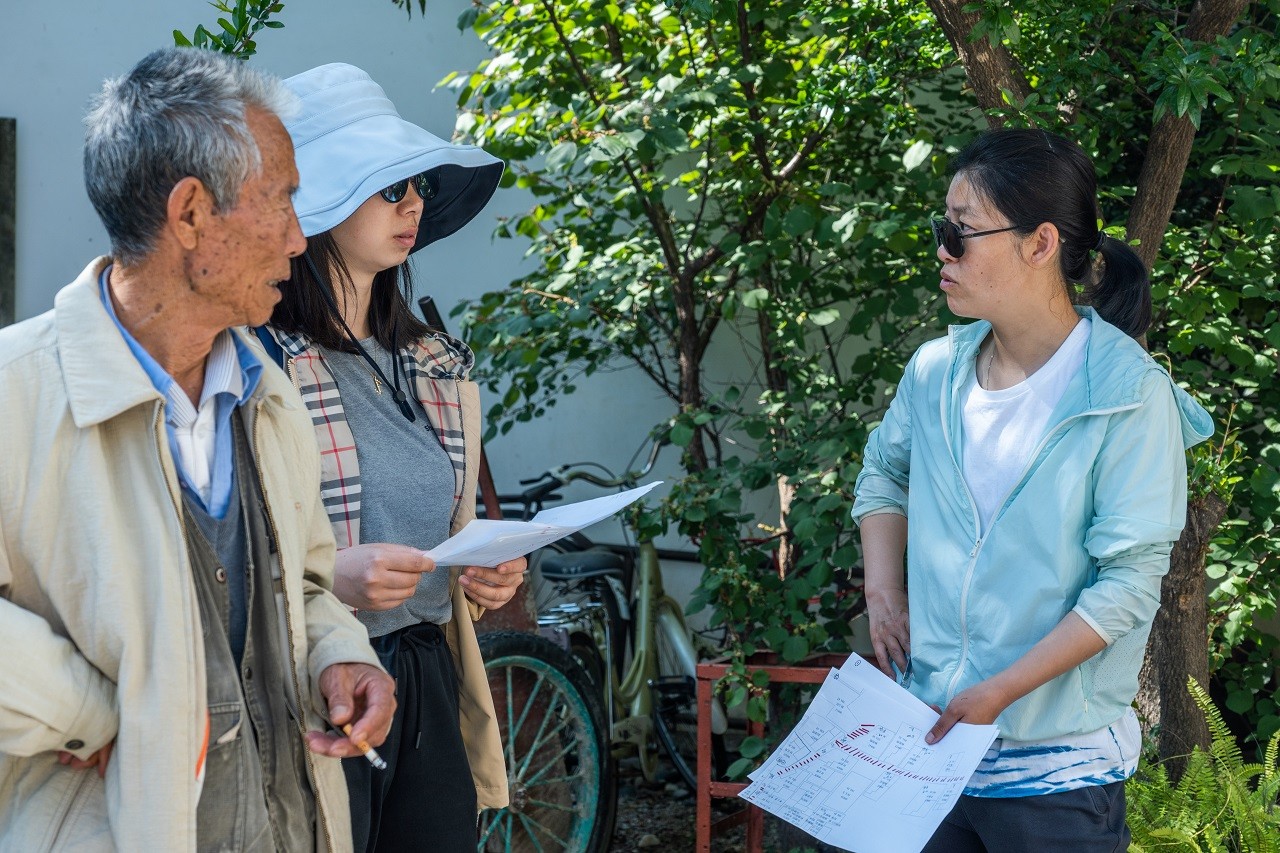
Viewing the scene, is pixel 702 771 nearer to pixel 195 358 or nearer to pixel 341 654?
pixel 341 654

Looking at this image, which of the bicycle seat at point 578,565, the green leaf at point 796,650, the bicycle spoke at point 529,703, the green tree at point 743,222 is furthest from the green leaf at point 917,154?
the bicycle seat at point 578,565

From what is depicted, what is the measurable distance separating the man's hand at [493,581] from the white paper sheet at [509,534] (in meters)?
0.10

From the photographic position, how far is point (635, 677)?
4.54 meters

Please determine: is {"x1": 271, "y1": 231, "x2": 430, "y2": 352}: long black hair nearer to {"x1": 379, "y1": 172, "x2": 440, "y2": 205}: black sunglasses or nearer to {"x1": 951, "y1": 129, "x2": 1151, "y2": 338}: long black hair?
{"x1": 379, "y1": 172, "x2": 440, "y2": 205}: black sunglasses

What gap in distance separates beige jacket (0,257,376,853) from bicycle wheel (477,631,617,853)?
223 cm

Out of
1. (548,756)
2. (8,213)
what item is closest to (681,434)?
(548,756)

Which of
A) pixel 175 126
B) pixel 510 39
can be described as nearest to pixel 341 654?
pixel 175 126

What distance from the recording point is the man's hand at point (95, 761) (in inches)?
55.3

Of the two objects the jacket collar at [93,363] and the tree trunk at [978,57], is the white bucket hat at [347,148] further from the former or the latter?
the tree trunk at [978,57]

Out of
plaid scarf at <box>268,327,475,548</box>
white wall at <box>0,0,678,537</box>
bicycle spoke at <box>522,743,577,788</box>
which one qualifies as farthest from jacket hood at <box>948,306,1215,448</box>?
white wall at <box>0,0,678,537</box>

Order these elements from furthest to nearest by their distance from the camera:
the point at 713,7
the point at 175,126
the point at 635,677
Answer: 1. the point at 635,677
2. the point at 713,7
3. the point at 175,126

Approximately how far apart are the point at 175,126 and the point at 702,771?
8.60 ft

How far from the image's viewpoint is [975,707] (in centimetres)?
198

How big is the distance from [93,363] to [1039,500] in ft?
4.62
